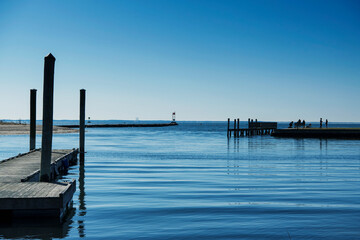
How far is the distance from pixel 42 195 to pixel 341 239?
6727 mm

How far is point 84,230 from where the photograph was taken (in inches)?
386

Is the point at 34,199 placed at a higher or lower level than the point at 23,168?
higher

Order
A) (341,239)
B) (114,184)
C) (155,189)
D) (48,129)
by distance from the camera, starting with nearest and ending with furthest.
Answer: (341,239)
(48,129)
(155,189)
(114,184)

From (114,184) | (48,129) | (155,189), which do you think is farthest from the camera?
(114,184)

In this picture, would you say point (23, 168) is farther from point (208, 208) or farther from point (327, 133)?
point (327, 133)

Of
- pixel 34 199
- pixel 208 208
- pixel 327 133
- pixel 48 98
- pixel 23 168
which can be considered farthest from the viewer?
pixel 327 133

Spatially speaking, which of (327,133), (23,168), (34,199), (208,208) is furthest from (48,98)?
(327,133)

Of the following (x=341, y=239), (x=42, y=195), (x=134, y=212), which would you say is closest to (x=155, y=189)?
(x=134, y=212)

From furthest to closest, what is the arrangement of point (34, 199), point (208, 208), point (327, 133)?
point (327, 133)
point (208, 208)
point (34, 199)

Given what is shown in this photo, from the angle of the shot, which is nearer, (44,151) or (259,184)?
(44,151)

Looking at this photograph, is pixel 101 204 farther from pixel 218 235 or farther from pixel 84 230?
pixel 218 235

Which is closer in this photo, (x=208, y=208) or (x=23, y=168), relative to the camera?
(x=208, y=208)

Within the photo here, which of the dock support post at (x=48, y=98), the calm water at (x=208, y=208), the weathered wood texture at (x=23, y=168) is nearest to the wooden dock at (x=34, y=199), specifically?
the calm water at (x=208, y=208)

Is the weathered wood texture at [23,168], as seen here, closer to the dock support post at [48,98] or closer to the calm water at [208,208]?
the calm water at [208,208]
